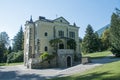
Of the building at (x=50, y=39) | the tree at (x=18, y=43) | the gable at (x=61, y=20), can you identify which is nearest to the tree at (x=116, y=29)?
the building at (x=50, y=39)

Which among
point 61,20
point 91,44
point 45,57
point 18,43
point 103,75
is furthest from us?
point 18,43

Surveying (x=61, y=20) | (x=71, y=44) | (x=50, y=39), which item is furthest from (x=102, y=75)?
(x=61, y=20)

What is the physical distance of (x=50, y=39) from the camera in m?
49.2

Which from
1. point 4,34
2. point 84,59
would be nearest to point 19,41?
point 4,34

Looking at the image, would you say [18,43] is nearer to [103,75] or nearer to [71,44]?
[71,44]

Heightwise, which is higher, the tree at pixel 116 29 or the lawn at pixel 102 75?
the tree at pixel 116 29

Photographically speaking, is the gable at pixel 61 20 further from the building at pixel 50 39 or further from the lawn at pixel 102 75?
the lawn at pixel 102 75

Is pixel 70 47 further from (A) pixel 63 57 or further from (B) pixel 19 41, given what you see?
(B) pixel 19 41

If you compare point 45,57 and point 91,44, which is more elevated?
point 91,44

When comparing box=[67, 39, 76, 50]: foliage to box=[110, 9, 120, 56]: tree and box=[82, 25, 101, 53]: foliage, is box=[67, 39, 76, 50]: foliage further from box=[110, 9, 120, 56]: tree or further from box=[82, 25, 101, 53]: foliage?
box=[82, 25, 101, 53]: foliage

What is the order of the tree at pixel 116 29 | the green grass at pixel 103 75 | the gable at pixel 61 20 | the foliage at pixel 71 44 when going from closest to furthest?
the green grass at pixel 103 75 → the tree at pixel 116 29 → the foliage at pixel 71 44 → the gable at pixel 61 20

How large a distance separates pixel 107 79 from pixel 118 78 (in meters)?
1.01

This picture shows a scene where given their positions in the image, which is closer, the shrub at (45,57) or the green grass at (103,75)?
the green grass at (103,75)

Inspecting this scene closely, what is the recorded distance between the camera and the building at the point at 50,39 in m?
45.8
